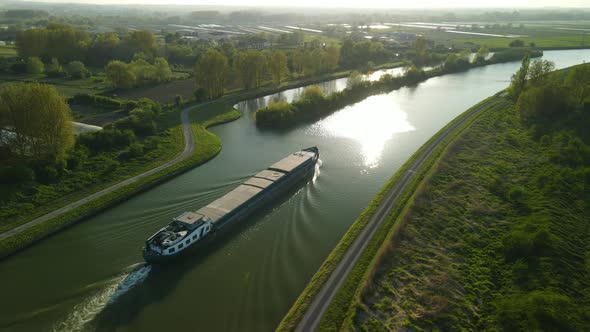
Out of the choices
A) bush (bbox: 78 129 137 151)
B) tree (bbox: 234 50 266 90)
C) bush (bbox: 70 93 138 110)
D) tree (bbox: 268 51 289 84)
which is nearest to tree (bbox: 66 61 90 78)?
bush (bbox: 70 93 138 110)

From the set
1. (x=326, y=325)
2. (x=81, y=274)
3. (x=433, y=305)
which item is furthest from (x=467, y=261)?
(x=81, y=274)

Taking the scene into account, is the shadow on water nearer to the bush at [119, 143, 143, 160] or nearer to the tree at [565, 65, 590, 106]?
the bush at [119, 143, 143, 160]

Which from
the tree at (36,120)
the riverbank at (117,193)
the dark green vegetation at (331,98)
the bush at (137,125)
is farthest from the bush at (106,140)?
the dark green vegetation at (331,98)

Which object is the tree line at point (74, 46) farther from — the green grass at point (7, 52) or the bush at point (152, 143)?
the bush at point (152, 143)

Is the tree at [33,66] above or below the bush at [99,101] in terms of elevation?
above

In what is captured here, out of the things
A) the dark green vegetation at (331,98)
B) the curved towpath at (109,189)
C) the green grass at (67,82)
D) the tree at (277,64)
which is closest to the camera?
the curved towpath at (109,189)

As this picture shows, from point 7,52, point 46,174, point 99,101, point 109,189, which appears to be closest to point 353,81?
point 99,101

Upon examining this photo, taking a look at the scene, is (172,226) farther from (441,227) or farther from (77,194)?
(441,227)
